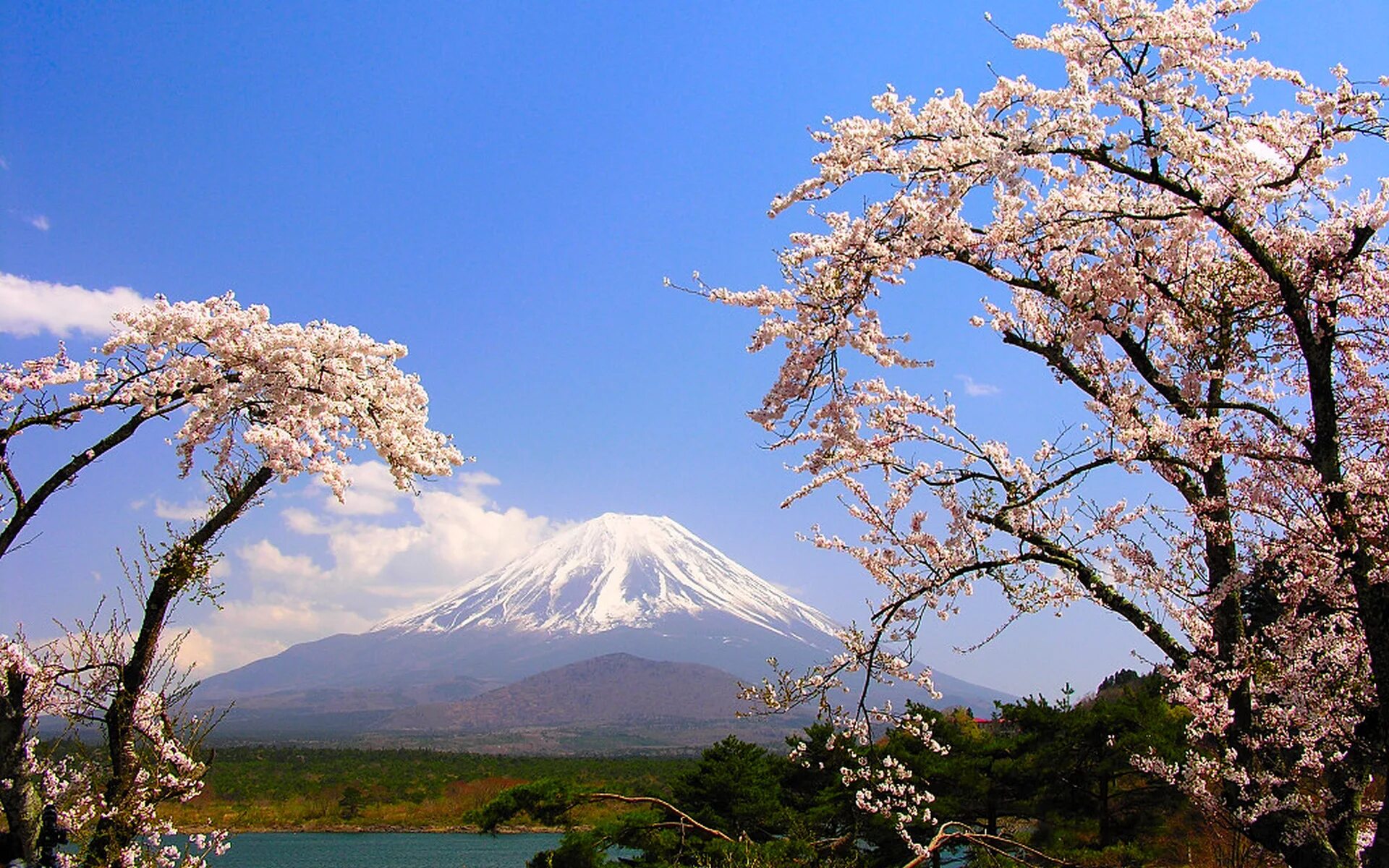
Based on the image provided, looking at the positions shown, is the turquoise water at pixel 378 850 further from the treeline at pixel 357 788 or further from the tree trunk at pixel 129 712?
the tree trunk at pixel 129 712

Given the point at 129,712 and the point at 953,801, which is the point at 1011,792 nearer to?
the point at 953,801

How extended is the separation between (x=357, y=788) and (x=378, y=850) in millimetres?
12485

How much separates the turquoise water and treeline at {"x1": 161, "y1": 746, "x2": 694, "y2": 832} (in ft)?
4.72

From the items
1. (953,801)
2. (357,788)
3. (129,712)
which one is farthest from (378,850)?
(129,712)

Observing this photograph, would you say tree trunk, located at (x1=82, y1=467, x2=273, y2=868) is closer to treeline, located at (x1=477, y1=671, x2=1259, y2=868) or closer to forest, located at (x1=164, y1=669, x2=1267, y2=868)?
forest, located at (x1=164, y1=669, x2=1267, y2=868)

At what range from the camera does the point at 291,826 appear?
35938mm

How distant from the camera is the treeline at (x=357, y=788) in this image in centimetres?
3606

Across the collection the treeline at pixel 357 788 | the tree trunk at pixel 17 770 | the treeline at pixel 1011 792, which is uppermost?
the tree trunk at pixel 17 770

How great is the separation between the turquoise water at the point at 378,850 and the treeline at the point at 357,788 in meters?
1.44

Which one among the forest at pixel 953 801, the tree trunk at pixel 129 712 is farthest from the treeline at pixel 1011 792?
the tree trunk at pixel 129 712

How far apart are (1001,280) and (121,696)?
503 cm

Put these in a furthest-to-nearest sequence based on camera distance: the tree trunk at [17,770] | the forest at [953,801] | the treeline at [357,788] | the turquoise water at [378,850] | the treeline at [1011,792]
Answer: the treeline at [357,788] < the turquoise water at [378,850] < the treeline at [1011,792] < the forest at [953,801] < the tree trunk at [17,770]

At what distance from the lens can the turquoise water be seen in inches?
972

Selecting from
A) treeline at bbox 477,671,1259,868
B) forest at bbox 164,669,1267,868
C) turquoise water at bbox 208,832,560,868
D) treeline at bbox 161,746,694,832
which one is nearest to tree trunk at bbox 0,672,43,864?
forest at bbox 164,669,1267,868
